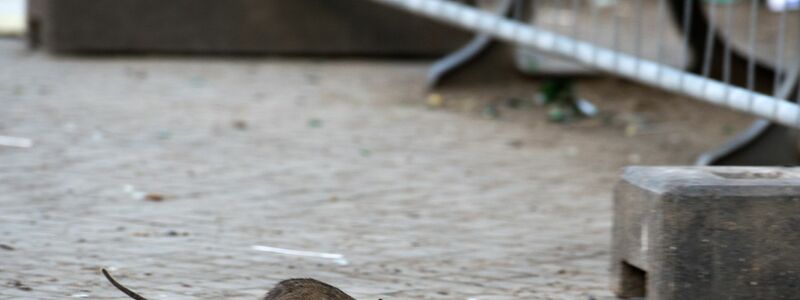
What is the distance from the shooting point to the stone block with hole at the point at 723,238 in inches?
154

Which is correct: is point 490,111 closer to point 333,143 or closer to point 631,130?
point 631,130

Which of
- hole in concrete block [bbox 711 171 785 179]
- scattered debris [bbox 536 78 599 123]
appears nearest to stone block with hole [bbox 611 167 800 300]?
hole in concrete block [bbox 711 171 785 179]

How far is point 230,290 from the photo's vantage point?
14.8 ft

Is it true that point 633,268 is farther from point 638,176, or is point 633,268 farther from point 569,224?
point 569,224

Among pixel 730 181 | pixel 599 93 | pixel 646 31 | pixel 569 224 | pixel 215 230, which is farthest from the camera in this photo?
pixel 646 31

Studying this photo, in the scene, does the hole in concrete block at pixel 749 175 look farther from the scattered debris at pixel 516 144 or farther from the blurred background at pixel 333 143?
the scattered debris at pixel 516 144

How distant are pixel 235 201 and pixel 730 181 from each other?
2.70 metres

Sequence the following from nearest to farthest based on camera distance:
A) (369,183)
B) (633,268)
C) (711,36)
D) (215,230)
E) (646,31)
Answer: (633,268), (215,230), (369,183), (711,36), (646,31)

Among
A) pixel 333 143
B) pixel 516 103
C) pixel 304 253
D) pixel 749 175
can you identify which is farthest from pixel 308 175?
pixel 749 175

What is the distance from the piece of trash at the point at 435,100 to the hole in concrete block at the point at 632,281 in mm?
4702

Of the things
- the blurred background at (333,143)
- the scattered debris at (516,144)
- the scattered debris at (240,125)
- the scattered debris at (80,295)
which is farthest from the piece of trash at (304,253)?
the scattered debris at (516,144)

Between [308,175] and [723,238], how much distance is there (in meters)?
3.21

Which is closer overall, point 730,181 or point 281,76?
point 730,181

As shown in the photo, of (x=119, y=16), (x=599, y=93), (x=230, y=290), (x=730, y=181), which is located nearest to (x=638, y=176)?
(x=730, y=181)
